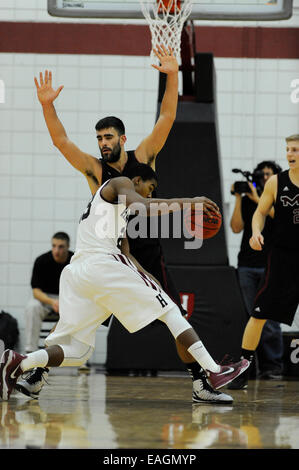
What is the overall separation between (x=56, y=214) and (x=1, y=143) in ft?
3.80

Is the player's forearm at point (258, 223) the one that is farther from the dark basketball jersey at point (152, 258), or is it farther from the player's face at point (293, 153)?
the dark basketball jersey at point (152, 258)

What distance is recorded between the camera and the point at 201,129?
26.6 ft

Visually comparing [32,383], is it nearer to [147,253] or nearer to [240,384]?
[147,253]

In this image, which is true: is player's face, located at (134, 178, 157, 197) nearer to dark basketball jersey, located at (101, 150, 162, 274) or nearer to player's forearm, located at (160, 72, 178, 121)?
dark basketball jersey, located at (101, 150, 162, 274)

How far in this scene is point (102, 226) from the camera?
4.82m

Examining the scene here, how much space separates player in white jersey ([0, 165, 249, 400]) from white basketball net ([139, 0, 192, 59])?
118 inches

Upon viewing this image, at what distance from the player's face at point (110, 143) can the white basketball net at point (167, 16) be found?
2.35 m

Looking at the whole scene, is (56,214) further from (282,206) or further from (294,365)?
(282,206)

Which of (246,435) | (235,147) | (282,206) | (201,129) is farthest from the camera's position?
(235,147)

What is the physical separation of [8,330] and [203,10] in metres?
4.36

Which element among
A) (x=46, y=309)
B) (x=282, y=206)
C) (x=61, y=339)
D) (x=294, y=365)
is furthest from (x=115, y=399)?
(x=46, y=309)

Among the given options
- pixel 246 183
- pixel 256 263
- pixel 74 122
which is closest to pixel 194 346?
pixel 256 263

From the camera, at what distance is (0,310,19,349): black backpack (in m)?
9.18

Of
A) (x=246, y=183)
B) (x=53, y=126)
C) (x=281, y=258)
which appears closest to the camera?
(x=53, y=126)
